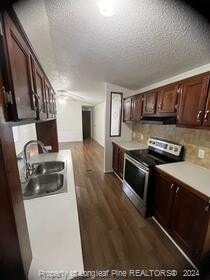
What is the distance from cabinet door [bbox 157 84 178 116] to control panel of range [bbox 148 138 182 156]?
21.5 inches

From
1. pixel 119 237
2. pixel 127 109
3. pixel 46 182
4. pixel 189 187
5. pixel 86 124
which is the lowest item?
pixel 119 237

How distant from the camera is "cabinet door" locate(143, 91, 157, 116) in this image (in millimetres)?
2244

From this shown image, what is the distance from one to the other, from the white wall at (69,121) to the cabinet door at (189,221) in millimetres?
6683

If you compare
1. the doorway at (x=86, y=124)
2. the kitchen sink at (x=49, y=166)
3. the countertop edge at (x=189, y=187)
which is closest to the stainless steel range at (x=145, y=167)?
the countertop edge at (x=189, y=187)

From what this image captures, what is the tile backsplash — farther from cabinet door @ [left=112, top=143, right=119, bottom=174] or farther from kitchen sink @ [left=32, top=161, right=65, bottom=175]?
kitchen sink @ [left=32, top=161, right=65, bottom=175]

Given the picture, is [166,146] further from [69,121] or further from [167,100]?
[69,121]

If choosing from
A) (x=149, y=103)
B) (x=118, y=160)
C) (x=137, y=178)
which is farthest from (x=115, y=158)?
(x=149, y=103)

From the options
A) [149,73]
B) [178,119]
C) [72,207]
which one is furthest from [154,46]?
[72,207]

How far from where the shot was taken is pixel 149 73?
7.47ft

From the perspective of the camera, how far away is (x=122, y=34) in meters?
1.39

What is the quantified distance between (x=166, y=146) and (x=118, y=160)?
4.18 ft

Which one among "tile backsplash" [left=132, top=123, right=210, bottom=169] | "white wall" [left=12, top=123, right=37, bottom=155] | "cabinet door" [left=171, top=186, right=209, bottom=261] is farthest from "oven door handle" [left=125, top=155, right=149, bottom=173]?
"white wall" [left=12, top=123, right=37, bottom=155]

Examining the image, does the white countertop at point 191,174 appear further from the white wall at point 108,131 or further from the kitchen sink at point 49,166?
the white wall at point 108,131

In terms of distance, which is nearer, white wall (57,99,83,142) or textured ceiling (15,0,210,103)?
textured ceiling (15,0,210,103)
